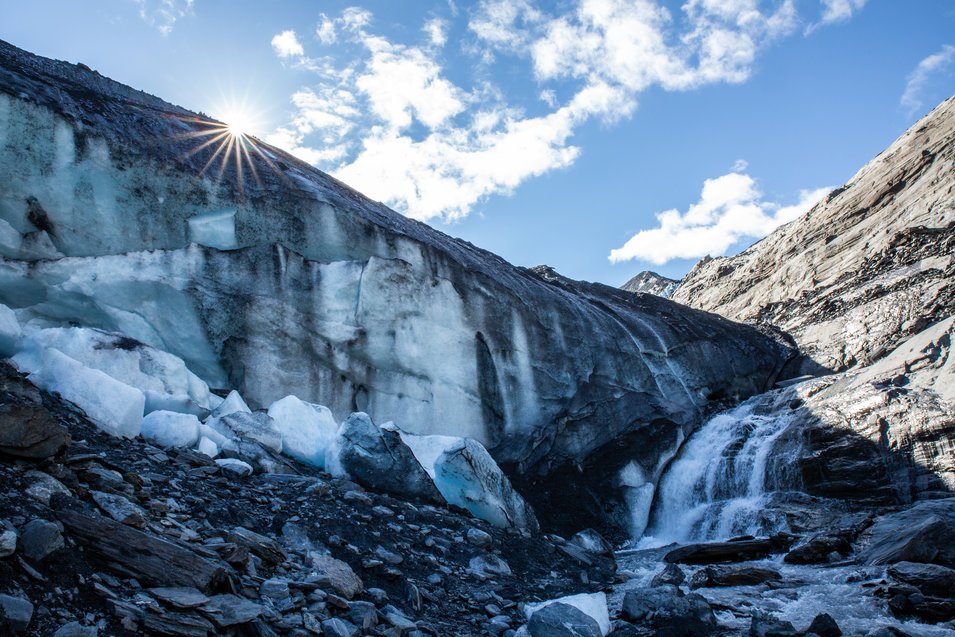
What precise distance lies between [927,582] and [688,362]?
492 inches

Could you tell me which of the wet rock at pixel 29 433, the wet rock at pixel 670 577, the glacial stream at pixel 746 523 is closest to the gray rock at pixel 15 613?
the wet rock at pixel 29 433

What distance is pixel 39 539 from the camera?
3924 mm

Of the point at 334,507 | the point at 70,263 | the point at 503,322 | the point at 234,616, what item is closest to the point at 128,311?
the point at 70,263

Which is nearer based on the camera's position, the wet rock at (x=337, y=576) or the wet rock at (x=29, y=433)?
the wet rock at (x=29, y=433)

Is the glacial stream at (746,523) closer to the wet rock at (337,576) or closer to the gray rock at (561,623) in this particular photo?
the gray rock at (561,623)

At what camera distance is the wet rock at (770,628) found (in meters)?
6.64

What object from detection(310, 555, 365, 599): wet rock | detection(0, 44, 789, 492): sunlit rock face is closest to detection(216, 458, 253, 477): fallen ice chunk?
detection(310, 555, 365, 599): wet rock

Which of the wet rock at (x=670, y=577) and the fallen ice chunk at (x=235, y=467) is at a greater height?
the fallen ice chunk at (x=235, y=467)

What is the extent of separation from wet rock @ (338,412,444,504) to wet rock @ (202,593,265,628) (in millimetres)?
4924

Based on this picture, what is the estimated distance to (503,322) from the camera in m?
16.6

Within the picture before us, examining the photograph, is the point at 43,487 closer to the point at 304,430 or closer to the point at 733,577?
the point at 304,430

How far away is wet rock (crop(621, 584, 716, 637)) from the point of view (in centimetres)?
698

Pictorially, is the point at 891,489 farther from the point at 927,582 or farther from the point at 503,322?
the point at 503,322

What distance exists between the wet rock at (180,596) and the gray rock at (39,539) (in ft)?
2.10
